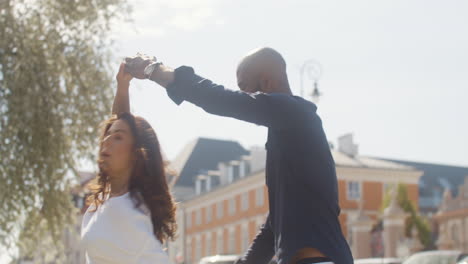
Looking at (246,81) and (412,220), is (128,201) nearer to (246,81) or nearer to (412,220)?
(246,81)

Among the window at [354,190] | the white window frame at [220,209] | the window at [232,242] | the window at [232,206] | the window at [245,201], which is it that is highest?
the window at [354,190]

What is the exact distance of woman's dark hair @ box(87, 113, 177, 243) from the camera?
11.8 feet

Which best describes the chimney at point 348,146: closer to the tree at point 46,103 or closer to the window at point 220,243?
the window at point 220,243

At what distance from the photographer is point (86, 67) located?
1909cm

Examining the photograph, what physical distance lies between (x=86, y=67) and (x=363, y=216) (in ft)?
94.9

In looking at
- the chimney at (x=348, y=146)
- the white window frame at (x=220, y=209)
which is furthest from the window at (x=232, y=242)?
the chimney at (x=348, y=146)

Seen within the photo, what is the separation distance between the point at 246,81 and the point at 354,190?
196 feet

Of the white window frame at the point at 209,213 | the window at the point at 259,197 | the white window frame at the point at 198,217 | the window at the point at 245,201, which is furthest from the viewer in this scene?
the white window frame at the point at 198,217

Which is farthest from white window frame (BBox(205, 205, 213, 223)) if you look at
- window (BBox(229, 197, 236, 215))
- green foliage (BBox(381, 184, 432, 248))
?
green foliage (BBox(381, 184, 432, 248))

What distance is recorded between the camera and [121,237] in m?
3.38

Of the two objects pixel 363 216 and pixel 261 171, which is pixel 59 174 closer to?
pixel 363 216

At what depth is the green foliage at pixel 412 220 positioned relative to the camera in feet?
187

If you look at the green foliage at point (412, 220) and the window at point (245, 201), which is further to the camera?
the window at point (245, 201)

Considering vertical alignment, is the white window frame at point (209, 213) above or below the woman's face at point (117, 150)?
below
